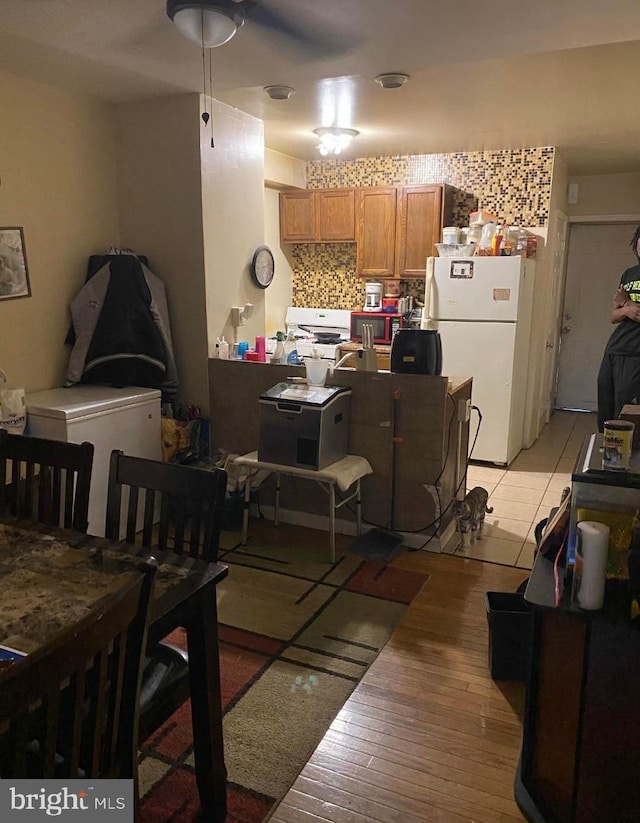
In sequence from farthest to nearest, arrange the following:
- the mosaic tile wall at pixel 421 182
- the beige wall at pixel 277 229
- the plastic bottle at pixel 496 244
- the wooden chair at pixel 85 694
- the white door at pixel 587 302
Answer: the white door at pixel 587 302 → the beige wall at pixel 277 229 → the mosaic tile wall at pixel 421 182 → the plastic bottle at pixel 496 244 → the wooden chair at pixel 85 694

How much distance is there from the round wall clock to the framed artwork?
135 centimetres

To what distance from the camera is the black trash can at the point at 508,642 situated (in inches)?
88.2

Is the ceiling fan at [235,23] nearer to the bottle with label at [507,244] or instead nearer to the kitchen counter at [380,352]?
the bottle with label at [507,244]

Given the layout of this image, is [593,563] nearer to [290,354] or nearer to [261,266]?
[290,354]

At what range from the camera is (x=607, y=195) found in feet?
19.8

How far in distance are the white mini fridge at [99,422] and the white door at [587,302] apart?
476cm

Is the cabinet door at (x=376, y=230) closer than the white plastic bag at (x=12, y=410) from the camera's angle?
No

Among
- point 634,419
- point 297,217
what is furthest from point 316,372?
point 297,217

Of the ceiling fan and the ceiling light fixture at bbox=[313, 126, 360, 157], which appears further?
the ceiling light fixture at bbox=[313, 126, 360, 157]

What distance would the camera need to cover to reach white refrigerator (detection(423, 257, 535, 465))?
15.3 feet

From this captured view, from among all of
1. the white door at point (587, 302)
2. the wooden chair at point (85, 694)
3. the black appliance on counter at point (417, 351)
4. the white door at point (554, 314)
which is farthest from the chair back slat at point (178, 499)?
the white door at point (587, 302)

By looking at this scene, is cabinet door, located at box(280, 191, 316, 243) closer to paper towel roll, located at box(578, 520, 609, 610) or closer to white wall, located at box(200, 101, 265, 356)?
white wall, located at box(200, 101, 265, 356)

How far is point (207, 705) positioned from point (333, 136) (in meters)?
4.10

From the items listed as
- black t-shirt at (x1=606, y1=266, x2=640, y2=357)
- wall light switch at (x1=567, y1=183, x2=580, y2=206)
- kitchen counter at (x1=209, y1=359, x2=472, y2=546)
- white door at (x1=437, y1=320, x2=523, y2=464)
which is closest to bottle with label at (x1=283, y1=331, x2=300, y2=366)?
kitchen counter at (x1=209, y1=359, x2=472, y2=546)
